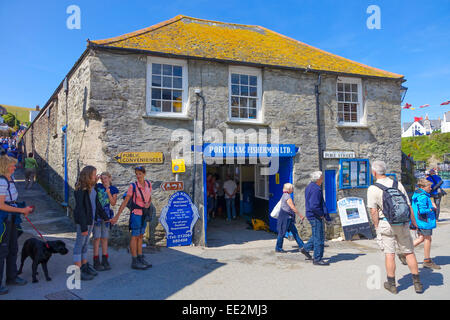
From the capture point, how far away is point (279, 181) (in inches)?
394

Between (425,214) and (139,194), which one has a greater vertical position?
(139,194)

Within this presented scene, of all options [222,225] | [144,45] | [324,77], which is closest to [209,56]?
[144,45]

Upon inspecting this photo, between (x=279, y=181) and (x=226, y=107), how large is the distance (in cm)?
293

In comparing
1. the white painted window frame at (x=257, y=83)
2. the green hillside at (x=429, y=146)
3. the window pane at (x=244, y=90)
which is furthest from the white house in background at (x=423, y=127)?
the window pane at (x=244, y=90)

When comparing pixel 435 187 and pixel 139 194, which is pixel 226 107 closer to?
pixel 139 194

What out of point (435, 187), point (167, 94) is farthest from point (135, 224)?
point (435, 187)

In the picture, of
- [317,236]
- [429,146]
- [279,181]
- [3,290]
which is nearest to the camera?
[3,290]

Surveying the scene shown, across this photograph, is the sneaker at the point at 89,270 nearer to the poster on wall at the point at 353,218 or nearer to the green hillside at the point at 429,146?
the poster on wall at the point at 353,218

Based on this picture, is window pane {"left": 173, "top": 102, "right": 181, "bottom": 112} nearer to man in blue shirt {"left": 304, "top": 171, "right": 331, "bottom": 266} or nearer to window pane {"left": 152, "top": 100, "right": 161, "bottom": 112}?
window pane {"left": 152, "top": 100, "right": 161, "bottom": 112}

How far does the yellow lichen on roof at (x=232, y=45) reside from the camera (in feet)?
28.1

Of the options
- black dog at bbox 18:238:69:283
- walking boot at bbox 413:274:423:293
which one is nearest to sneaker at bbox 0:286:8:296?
black dog at bbox 18:238:69:283

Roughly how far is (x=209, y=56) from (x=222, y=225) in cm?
584

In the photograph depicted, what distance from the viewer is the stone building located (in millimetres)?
7930
